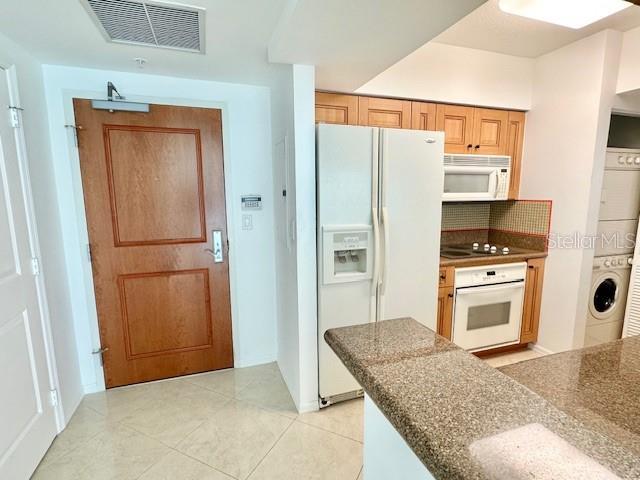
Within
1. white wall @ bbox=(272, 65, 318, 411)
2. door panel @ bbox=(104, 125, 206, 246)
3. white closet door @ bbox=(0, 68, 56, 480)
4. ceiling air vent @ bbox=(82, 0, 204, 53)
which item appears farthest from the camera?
door panel @ bbox=(104, 125, 206, 246)

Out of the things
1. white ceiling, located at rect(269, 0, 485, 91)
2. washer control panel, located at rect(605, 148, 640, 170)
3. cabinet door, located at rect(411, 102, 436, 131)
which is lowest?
washer control panel, located at rect(605, 148, 640, 170)

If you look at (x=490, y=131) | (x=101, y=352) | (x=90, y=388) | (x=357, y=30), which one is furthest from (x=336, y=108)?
(x=90, y=388)

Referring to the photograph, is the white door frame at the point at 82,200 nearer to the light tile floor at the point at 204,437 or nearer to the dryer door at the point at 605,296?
the light tile floor at the point at 204,437

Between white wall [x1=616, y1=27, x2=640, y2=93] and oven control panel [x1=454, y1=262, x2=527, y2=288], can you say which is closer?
white wall [x1=616, y1=27, x2=640, y2=93]

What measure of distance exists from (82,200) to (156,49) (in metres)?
1.12

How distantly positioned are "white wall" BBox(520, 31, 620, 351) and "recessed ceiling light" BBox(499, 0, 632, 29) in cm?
116

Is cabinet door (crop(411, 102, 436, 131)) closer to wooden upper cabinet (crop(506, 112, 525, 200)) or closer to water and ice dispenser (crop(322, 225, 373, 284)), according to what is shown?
wooden upper cabinet (crop(506, 112, 525, 200))

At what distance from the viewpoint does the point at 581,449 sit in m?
0.43

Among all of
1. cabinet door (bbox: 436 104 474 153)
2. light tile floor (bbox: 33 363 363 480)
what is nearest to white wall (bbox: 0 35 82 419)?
light tile floor (bbox: 33 363 363 480)

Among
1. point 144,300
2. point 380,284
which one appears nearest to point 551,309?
point 380,284

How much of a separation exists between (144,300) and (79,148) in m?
1.13

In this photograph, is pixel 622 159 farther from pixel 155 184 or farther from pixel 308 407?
pixel 155 184

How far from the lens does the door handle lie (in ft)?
8.16

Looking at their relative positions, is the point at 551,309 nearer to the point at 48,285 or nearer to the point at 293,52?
the point at 293,52
